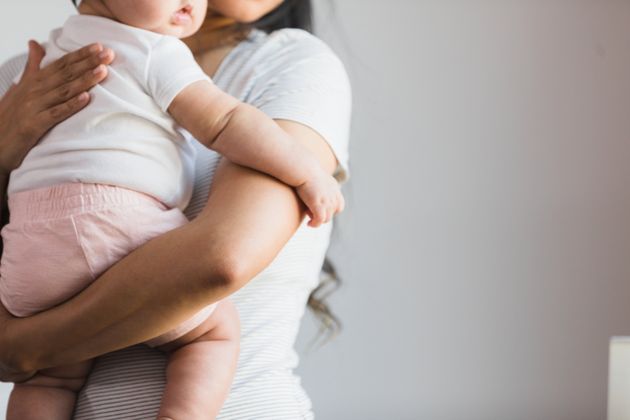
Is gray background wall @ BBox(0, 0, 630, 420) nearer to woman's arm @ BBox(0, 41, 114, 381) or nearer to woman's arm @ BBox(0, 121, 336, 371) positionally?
woman's arm @ BBox(0, 41, 114, 381)

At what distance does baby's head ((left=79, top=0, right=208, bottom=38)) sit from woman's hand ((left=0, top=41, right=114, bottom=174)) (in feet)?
0.17

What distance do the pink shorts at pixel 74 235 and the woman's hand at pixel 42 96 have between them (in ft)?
0.38

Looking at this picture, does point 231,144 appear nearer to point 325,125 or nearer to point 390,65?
point 325,125

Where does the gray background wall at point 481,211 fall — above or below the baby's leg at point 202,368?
below

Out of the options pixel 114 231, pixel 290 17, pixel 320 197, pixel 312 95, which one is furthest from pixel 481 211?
pixel 114 231

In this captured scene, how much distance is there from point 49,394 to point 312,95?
0.53 meters

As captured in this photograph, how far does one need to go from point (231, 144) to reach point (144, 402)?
1.18 feet

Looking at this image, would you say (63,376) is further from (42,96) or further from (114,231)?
(42,96)

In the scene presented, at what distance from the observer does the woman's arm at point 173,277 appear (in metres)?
1.12

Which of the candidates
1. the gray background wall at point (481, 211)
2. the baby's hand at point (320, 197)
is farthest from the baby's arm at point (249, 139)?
the gray background wall at point (481, 211)

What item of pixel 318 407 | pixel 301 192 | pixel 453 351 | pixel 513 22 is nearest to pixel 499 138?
pixel 513 22

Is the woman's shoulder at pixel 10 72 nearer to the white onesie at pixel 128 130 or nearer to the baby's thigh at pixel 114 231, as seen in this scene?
the white onesie at pixel 128 130

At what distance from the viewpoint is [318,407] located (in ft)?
8.77

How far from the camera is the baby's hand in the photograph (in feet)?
3.92
